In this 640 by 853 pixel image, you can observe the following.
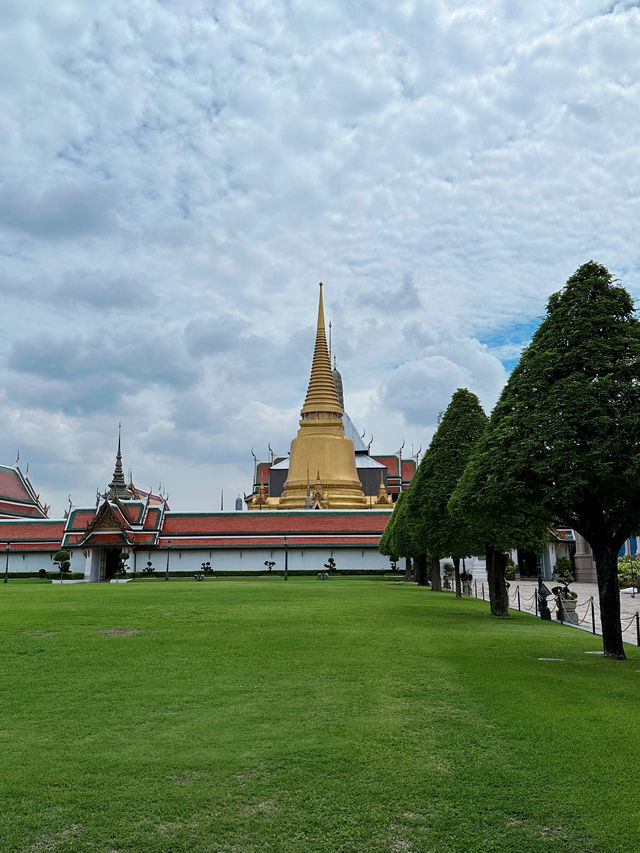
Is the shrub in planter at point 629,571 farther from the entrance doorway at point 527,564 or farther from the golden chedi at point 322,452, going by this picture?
the golden chedi at point 322,452

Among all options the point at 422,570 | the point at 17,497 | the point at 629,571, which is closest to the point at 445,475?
the point at 422,570

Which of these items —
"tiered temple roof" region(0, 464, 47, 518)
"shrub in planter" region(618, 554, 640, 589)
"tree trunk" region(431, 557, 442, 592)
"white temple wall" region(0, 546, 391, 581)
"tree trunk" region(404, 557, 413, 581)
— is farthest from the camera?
"tiered temple roof" region(0, 464, 47, 518)

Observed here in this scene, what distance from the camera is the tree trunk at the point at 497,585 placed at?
835 inches

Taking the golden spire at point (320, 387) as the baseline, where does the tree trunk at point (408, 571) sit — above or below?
below

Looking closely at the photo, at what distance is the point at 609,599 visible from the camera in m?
13.5

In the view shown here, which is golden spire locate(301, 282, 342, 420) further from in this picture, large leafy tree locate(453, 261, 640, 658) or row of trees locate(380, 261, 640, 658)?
large leafy tree locate(453, 261, 640, 658)

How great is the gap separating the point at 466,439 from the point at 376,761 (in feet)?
62.0

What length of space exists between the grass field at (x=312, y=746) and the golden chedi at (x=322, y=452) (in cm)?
4926

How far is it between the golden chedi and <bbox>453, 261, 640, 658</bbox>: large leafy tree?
47.2 m

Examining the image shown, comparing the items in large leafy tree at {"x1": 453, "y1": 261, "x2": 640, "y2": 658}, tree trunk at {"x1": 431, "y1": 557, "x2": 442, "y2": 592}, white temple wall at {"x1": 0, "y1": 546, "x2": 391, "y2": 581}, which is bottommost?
tree trunk at {"x1": 431, "y1": 557, "x2": 442, "y2": 592}

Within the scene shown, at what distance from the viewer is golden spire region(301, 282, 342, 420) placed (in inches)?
2638

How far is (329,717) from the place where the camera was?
832 cm

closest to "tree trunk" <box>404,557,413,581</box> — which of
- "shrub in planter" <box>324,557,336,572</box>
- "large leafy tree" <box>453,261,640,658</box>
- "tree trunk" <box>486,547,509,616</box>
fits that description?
"shrub in planter" <box>324,557,336,572</box>

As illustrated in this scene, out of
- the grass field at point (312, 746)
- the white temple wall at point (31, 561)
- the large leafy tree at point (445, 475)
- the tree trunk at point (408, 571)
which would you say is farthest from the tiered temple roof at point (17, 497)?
the grass field at point (312, 746)
